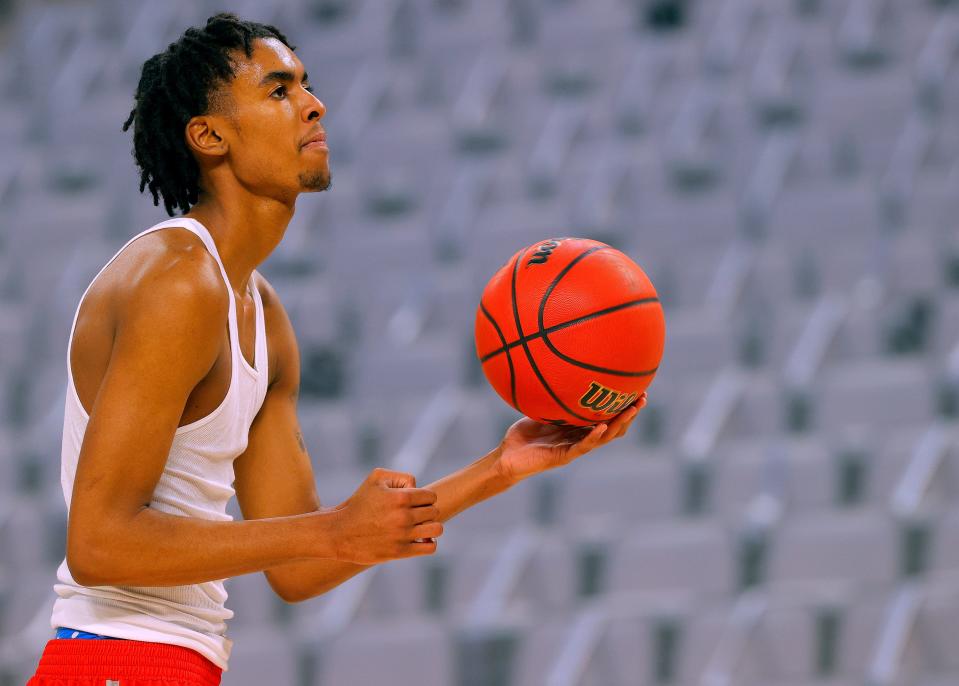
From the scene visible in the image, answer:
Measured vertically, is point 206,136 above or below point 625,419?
above

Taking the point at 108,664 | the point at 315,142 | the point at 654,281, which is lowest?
the point at 108,664

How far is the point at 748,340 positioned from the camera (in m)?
4.16

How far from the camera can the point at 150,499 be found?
1.31 meters

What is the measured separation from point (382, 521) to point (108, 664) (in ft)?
1.38

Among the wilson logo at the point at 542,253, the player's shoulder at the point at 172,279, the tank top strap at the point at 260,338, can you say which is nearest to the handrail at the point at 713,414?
the wilson logo at the point at 542,253

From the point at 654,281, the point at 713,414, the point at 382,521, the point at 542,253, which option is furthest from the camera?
the point at 654,281

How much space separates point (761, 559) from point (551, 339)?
76.7 inches

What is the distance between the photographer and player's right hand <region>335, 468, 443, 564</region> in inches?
49.8

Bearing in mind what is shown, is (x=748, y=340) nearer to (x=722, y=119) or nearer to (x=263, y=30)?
(x=722, y=119)

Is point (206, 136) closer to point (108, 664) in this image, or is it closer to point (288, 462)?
point (288, 462)

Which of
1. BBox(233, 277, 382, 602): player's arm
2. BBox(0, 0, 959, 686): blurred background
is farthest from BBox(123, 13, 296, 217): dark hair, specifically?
BBox(0, 0, 959, 686): blurred background

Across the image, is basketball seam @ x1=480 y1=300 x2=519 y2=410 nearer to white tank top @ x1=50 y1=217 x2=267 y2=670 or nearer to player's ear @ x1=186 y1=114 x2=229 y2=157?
white tank top @ x1=50 y1=217 x2=267 y2=670

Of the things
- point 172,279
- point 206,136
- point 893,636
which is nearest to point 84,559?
point 172,279

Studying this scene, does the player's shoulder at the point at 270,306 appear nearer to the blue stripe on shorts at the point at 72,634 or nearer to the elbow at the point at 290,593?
the elbow at the point at 290,593
